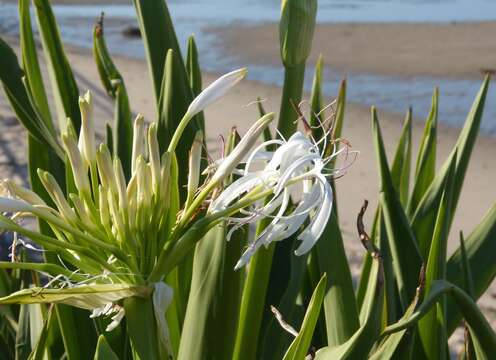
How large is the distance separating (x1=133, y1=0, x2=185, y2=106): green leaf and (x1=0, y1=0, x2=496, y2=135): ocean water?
4.99 metres

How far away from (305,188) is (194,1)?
41.7 ft

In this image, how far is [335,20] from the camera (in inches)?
440

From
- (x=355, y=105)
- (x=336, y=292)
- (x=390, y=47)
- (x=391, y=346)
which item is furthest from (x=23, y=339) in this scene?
(x=390, y=47)

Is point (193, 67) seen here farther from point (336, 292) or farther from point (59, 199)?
point (59, 199)

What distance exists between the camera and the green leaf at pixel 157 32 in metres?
1.38

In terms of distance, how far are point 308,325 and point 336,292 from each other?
266mm

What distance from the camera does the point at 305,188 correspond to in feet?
2.72

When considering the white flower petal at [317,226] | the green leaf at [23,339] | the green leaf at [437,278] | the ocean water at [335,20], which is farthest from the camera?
the ocean water at [335,20]

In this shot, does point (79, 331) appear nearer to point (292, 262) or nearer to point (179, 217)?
point (292, 262)

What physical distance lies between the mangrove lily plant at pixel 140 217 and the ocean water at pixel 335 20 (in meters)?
5.50

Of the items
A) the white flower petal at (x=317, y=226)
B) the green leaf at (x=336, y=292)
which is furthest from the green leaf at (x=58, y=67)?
the white flower petal at (x=317, y=226)

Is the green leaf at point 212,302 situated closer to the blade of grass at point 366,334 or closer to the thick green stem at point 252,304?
the thick green stem at point 252,304

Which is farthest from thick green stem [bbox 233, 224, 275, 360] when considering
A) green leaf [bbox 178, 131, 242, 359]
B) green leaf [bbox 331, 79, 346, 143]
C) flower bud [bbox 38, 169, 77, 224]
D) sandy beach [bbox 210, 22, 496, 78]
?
sandy beach [bbox 210, 22, 496, 78]

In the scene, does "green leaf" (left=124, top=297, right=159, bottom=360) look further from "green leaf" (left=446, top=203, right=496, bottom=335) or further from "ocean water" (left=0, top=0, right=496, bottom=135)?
"ocean water" (left=0, top=0, right=496, bottom=135)
